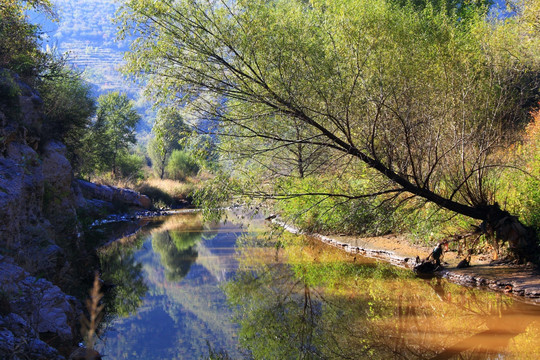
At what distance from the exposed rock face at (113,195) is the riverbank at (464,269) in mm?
15306

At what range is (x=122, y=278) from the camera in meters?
11.8

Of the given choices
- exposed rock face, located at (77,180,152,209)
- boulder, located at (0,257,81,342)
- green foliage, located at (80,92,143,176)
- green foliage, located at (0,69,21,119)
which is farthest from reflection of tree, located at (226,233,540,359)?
green foliage, located at (80,92,143,176)

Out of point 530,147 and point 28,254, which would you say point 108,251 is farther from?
point 530,147

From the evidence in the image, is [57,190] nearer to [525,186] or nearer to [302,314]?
[302,314]

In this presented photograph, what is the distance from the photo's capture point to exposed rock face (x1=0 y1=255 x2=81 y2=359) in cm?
449

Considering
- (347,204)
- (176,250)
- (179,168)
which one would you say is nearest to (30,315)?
(347,204)

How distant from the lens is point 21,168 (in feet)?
25.1

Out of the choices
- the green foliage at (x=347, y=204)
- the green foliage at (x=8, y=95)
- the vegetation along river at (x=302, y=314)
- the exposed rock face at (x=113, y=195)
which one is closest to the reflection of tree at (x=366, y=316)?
the vegetation along river at (x=302, y=314)

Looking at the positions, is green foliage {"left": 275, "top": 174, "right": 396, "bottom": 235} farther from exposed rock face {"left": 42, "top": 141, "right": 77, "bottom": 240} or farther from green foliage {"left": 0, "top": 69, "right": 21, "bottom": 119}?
green foliage {"left": 0, "top": 69, "right": 21, "bottom": 119}

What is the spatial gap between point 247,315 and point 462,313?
12.1 feet

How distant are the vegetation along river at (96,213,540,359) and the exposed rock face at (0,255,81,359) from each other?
1321 millimetres

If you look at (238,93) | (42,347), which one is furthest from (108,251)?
(42,347)

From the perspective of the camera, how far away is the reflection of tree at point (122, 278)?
9.47 m

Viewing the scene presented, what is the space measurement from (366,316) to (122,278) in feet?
21.4
